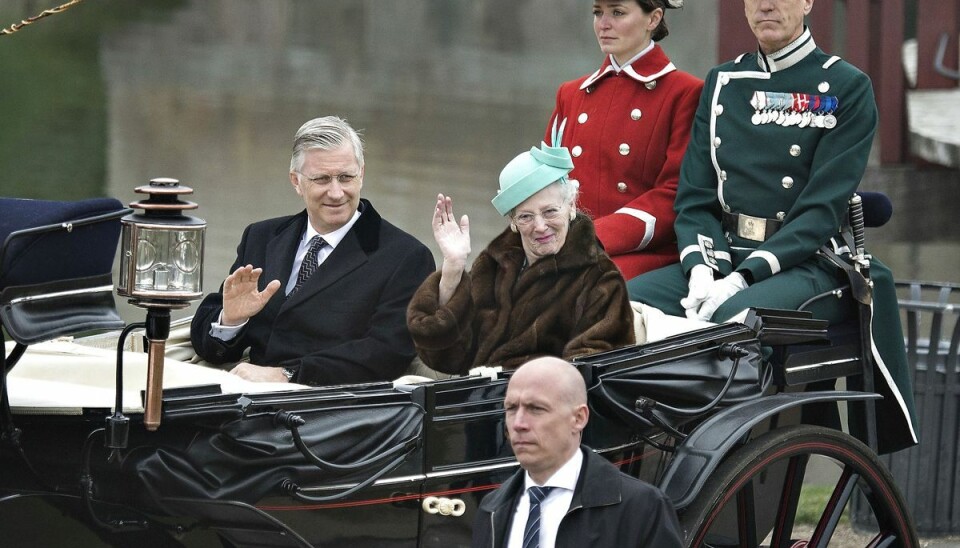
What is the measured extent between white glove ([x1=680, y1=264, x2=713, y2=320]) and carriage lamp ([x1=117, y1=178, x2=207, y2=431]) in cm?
142

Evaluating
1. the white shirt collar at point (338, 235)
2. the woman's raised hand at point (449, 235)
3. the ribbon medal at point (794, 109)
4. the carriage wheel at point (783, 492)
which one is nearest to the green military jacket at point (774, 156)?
the ribbon medal at point (794, 109)

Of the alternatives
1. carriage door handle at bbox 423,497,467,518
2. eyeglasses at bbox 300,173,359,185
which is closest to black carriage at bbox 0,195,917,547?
carriage door handle at bbox 423,497,467,518

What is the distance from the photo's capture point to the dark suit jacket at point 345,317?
10.1ft

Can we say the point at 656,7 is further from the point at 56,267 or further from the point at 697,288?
the point at 56,267

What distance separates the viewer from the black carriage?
7.73ft

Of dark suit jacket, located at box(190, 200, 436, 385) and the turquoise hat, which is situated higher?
the turquoise hat

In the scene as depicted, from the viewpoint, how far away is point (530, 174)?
9.81ft

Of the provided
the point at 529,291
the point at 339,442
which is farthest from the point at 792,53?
the point at 339,442

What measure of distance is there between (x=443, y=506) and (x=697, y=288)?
0.99 meters

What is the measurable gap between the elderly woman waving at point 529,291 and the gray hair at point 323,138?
0.29 meters

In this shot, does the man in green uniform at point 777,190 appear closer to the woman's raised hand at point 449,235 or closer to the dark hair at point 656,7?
the dark hair at point 656,7

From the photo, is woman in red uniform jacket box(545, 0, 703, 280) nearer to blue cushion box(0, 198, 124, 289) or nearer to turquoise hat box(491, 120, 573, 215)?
turquoise hat box(491, 120, 573, 215)

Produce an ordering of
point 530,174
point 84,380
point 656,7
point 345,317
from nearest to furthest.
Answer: point 84,380 → point 530,174 → point 345,317 → point 656,7

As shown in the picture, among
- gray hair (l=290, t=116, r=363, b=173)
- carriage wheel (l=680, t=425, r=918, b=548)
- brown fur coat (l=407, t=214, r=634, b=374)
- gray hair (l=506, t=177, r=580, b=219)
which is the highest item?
gray hair (l=290, t=116, r=363, b=173)
